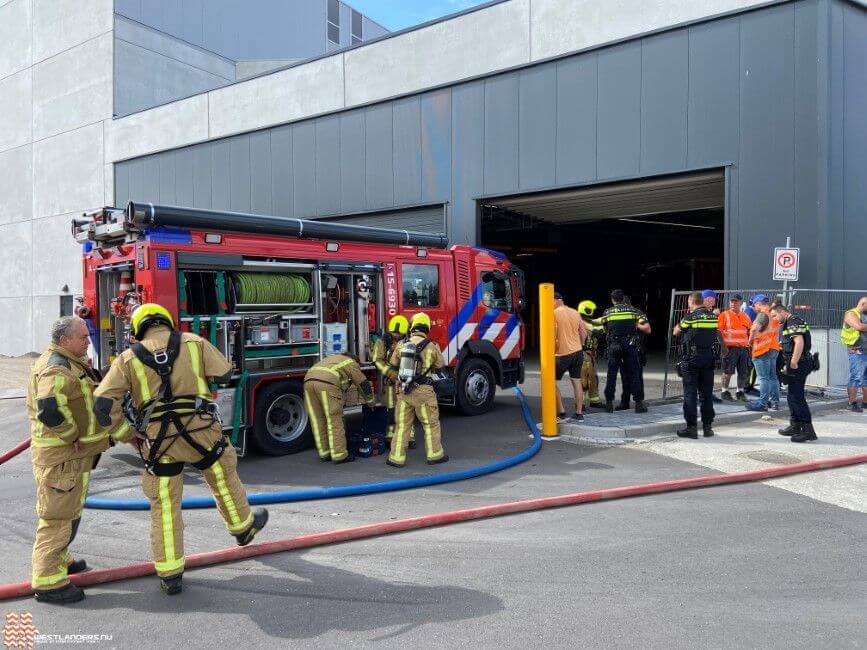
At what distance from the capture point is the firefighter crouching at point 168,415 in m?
3.92

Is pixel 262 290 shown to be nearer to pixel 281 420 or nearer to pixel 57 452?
pixel 281 420

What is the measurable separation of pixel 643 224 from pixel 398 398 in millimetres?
18807

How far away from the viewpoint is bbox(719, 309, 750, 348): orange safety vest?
10617 mm

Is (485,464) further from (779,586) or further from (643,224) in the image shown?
(643,224)

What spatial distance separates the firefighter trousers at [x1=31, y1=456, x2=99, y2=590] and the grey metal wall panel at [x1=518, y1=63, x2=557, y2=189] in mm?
12883

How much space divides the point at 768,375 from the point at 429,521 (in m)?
6.74

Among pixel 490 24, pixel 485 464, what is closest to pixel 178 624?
pixel 485 464

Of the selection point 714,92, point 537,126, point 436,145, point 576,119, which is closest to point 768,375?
point 714,92

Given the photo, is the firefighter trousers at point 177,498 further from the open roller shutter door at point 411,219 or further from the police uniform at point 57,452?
the open roller shutter door at point 411,219

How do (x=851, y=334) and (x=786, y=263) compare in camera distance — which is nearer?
(x=851, y=334)

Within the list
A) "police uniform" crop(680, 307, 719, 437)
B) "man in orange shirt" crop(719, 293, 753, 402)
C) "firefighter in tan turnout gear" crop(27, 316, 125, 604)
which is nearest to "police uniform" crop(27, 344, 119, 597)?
"firefighter in tan turnout gear" crop(27, 316, 125, 604)

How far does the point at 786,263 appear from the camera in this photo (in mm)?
11375

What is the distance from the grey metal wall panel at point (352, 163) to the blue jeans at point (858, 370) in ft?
38.9

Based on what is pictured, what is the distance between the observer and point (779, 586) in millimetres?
4008
